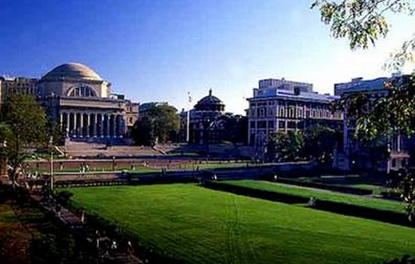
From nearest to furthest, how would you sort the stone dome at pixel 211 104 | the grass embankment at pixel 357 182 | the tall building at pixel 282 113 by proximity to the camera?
the grass embankment at pixel 357 182, the tall building at pixel 282 113, the stone dome at pixel 211 104

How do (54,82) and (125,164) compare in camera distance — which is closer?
(125,164)

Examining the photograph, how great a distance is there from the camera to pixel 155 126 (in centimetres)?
10556

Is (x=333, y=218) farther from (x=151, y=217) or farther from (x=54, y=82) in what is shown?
(x=54, y=82)

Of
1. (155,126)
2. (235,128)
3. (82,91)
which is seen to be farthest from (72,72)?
(235,128)

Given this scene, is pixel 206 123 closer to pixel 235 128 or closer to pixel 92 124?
pixel 235 128

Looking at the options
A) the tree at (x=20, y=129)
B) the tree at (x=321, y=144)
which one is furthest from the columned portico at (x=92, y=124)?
the tree at (x=20, y=129)

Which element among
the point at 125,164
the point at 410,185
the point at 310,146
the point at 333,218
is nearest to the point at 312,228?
the point at 333,218

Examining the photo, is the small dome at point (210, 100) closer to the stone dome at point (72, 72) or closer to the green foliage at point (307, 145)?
the stone dome at point (72, 72)

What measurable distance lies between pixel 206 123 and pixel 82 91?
2871 cm

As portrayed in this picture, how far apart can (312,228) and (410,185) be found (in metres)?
22.2

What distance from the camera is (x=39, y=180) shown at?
→ 4975 centimetres

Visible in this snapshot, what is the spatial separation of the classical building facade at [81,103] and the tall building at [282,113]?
97.4ft

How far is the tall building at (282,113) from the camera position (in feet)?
357

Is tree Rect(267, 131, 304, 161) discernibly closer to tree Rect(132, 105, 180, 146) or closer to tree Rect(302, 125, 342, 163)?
tree Rect(302, 125, 342, 163)
